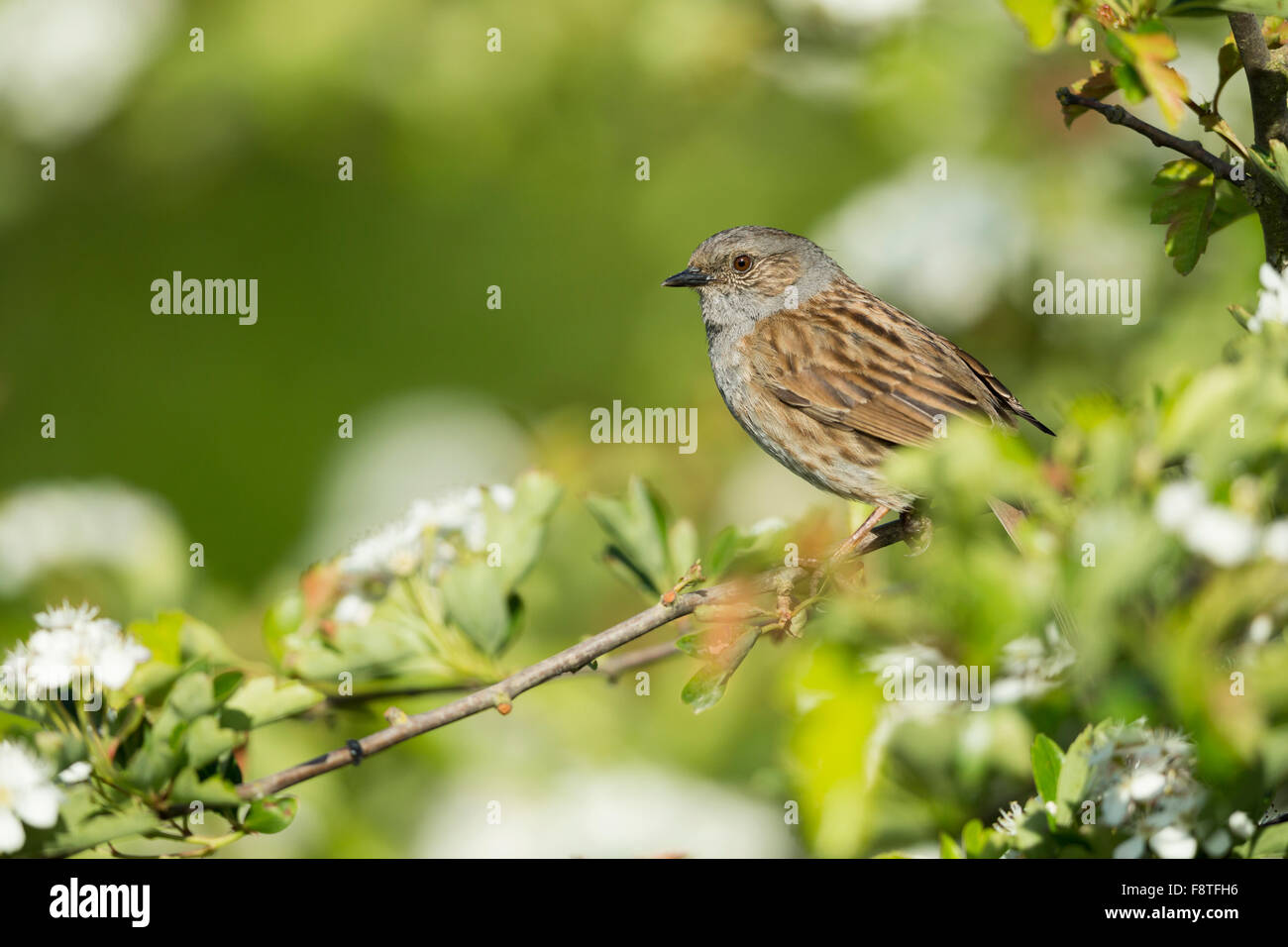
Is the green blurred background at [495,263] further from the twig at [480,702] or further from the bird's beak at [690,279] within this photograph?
the twig at [480,702]

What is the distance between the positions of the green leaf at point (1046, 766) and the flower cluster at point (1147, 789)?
0.17 feet

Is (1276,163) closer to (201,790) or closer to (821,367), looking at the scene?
(821,367)

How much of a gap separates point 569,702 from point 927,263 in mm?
1662

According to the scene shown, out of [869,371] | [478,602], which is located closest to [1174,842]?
[478,602]

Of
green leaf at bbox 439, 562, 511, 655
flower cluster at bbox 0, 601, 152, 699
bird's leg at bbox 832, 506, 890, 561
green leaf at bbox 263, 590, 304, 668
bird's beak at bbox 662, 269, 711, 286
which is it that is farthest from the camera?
bird's beak at bbox 662, 269, 711, 286

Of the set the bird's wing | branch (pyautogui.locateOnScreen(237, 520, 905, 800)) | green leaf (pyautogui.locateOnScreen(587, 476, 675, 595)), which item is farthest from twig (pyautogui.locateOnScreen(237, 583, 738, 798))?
the bird's wing

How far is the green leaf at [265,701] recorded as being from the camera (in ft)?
5.81

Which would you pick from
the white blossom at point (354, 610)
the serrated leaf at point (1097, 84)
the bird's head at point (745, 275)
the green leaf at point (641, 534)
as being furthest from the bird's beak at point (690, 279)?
the serrated leaf at point (1097, 84)

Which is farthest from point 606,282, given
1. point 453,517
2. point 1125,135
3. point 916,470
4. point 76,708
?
point 916,470

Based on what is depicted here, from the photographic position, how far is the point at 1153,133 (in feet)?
5.37

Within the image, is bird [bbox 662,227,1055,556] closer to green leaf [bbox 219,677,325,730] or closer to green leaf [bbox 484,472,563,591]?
green leaf [bbox 484,472,563,591]

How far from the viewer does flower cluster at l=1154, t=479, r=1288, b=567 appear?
1.20 metres

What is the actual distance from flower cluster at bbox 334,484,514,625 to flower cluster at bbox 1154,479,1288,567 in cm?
113
